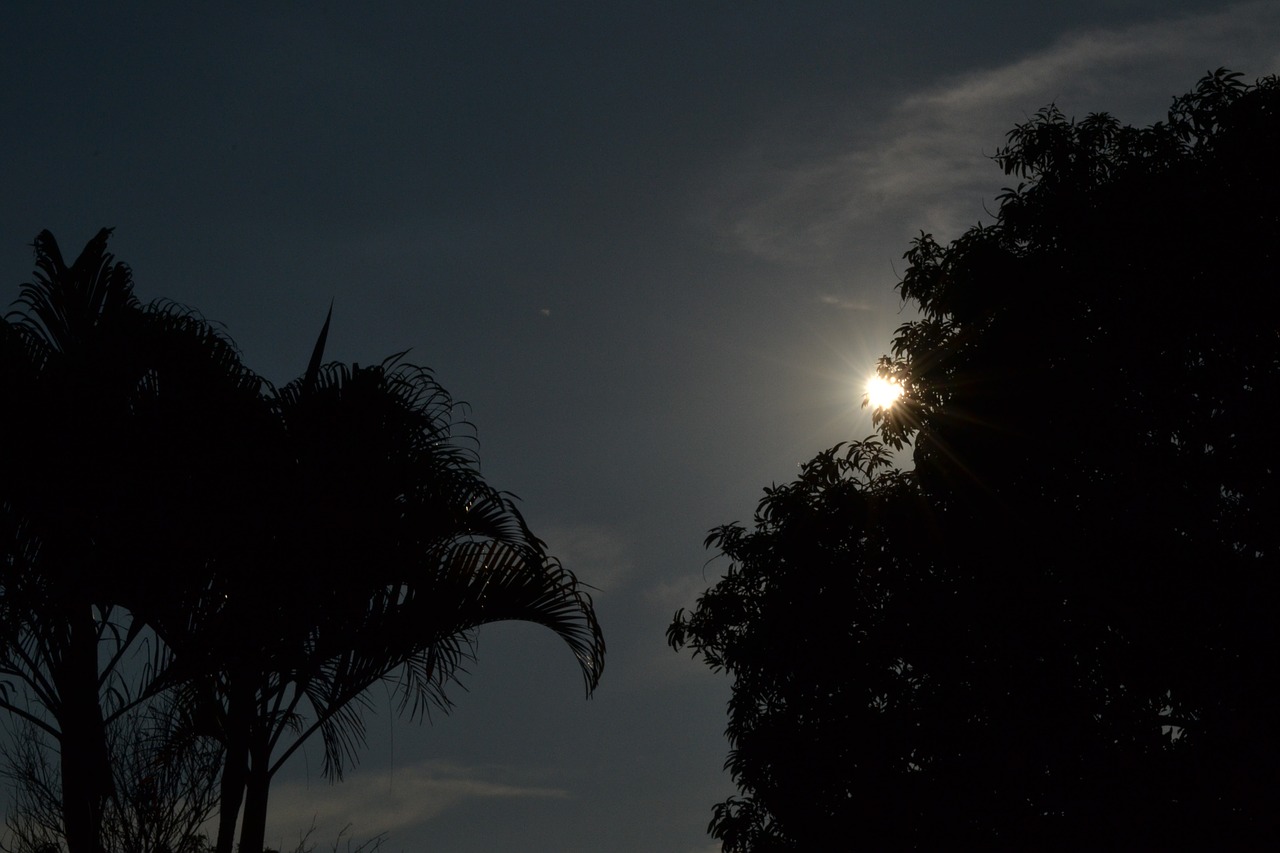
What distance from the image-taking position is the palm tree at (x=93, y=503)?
6.50 metres

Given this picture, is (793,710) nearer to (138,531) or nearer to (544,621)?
(544,621)

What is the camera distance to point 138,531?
6.60 metres

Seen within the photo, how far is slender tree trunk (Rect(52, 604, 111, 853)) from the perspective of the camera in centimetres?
648

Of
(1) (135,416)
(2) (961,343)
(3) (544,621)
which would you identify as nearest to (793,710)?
(2) (961,343)

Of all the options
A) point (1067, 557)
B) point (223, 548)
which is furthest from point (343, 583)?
point (1067, 557)

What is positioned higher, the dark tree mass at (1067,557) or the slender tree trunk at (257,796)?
the dark tree mass at (1067,557)

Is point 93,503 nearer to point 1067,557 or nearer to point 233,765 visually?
point 233,765

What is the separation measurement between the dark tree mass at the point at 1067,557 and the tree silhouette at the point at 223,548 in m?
4.89

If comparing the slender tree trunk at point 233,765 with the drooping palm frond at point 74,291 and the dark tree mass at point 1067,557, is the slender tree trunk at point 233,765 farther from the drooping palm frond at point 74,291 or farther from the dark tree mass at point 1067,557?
the dark tree mass at point 1067,557

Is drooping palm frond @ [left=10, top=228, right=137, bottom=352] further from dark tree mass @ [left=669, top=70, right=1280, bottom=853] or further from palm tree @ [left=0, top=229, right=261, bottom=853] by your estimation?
dark tree mass @ [left=669, top=70, right=1280, bottom=853]

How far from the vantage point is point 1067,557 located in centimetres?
1047

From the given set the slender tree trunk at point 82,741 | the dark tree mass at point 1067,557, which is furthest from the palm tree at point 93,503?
the dark tree mass at point 1067,557

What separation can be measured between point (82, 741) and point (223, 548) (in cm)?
138

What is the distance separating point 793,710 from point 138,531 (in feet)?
23.5
